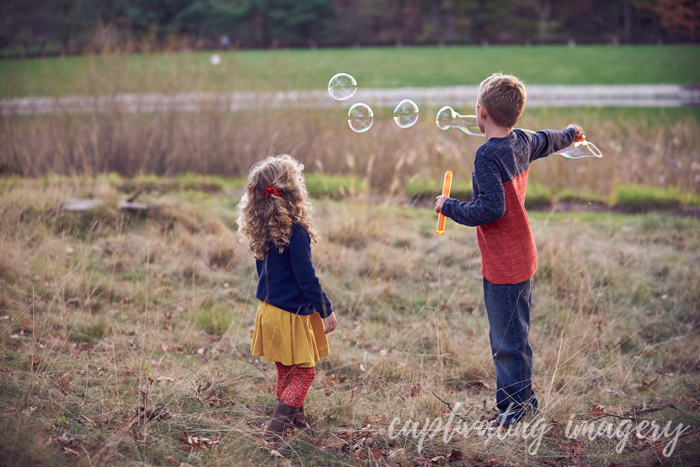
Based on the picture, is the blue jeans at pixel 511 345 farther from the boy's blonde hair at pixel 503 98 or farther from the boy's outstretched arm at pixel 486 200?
the boy's blonde hair at pixel 503 98

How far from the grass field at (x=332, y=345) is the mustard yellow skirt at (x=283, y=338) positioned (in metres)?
0.42

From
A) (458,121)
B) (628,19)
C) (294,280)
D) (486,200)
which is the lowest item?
(294,280)

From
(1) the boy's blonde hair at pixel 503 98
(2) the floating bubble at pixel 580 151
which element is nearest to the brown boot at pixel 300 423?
(1) the boy's blonde hair at pixel 503 98

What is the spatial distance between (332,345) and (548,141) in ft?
7.06

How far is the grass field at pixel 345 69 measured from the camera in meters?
10.2

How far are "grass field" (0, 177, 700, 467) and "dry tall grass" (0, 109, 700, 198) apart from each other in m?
2.35

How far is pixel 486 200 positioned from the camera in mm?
2814

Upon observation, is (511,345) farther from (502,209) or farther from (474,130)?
(474,130)

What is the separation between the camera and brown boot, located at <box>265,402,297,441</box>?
9.57 ft

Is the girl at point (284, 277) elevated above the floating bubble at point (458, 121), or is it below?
below

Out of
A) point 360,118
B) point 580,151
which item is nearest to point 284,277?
point 360,118

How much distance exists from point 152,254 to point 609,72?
30.3m

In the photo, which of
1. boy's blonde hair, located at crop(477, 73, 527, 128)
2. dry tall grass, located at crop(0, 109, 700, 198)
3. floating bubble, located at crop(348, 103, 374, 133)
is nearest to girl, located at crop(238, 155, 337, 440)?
boy's blonde hair, located at crop(477, 73, 527, 128)

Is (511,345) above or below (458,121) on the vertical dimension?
below
